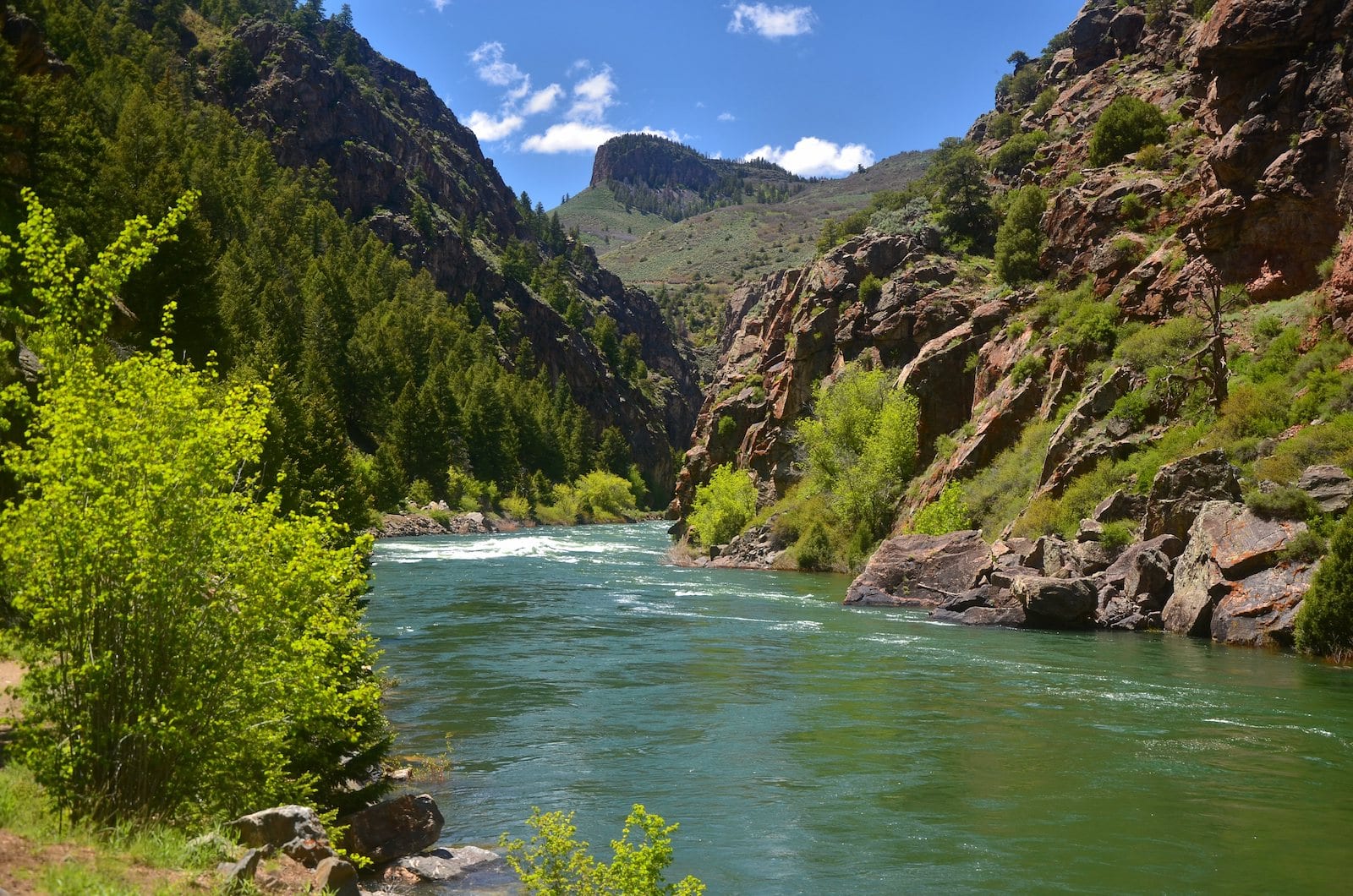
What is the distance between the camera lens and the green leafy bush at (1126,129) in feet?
193

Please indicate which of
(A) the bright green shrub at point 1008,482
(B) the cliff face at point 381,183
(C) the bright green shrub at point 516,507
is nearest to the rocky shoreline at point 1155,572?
(A) the bright green shrub at point 1008,482

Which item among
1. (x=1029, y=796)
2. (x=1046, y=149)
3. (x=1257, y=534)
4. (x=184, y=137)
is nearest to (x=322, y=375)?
(x=184, y=137)

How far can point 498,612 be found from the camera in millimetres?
37594

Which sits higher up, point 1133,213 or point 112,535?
point 1133,213

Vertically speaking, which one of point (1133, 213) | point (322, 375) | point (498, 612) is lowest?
point (498, 612)

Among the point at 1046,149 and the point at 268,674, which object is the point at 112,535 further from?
the point at 1046,149

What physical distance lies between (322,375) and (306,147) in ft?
365

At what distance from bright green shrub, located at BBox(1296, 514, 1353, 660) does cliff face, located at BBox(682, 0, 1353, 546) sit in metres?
14.3

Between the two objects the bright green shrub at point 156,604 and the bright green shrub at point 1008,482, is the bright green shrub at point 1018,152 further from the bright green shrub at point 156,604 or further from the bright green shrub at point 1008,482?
the bright green shrub at point 156,604

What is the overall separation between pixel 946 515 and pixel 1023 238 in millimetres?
23639

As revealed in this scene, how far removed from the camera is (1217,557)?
1176 inches

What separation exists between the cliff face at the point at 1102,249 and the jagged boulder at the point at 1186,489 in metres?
6.22

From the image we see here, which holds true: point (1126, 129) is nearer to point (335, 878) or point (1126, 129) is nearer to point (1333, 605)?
point (1333, 605)

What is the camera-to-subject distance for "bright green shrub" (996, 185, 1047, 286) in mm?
63688
